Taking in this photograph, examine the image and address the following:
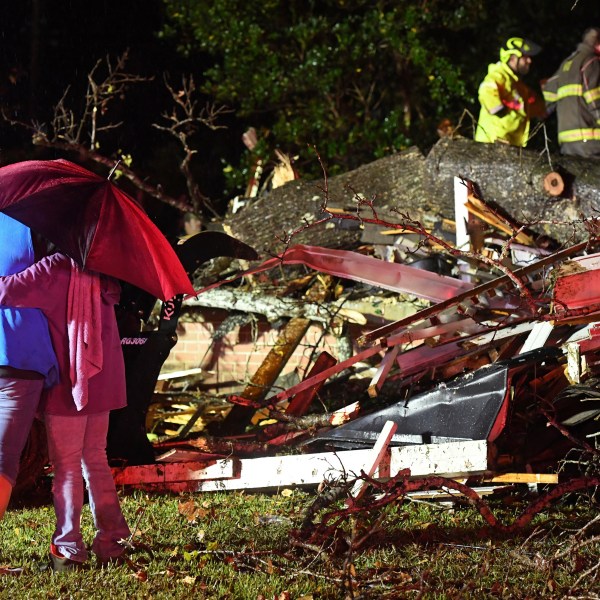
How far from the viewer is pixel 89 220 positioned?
160 inches

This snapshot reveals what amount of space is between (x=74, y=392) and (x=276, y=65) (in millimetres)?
11372

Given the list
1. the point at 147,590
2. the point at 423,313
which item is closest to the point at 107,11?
the point at 423,313

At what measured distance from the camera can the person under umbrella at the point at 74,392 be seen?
4.02m

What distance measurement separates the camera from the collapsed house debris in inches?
196

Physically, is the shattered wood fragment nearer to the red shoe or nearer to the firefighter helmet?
the red shoe

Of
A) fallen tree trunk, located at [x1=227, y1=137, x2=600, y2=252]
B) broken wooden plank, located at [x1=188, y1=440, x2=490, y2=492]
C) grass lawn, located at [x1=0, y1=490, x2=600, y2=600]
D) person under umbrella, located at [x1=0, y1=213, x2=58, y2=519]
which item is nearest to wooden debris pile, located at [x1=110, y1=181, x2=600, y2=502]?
broken wooden plank, located at [x1=188, y1=440, x2=490, y2=492]

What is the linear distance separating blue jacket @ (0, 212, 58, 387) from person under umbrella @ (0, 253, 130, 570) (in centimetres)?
5

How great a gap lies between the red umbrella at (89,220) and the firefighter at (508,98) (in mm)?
6437

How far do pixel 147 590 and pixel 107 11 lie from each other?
44.8 ft

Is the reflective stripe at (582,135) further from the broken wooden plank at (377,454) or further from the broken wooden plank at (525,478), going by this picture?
the broken wooden plank at (377,454)

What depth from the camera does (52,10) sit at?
1555 cm

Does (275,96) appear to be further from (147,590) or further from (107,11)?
(147,590)

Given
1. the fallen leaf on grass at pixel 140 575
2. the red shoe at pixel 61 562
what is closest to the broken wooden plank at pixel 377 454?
the fallen leaf on grass at pixel 140 575

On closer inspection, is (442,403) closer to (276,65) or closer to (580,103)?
(580,103)
